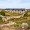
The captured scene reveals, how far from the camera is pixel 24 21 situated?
721 mm

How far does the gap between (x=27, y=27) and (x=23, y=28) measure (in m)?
0.05

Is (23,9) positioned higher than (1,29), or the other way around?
(23,9)

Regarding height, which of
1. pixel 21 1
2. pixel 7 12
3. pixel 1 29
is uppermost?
pixel 21 1

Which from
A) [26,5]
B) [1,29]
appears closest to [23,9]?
[26,5]

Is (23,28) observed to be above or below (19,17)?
below

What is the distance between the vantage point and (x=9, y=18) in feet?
2.40

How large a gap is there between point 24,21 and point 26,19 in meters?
0.04

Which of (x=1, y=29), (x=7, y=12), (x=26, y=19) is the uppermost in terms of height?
(x=7, y=12)

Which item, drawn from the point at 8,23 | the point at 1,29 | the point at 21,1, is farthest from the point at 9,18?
the point at 21,1

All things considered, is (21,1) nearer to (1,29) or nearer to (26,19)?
(26,19)

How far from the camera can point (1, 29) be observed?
0.71 m

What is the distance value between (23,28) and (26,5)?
12.2 inches

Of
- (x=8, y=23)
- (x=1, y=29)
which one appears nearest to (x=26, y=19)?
(x=8, y=23)

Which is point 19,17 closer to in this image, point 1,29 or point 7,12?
point 7,12
